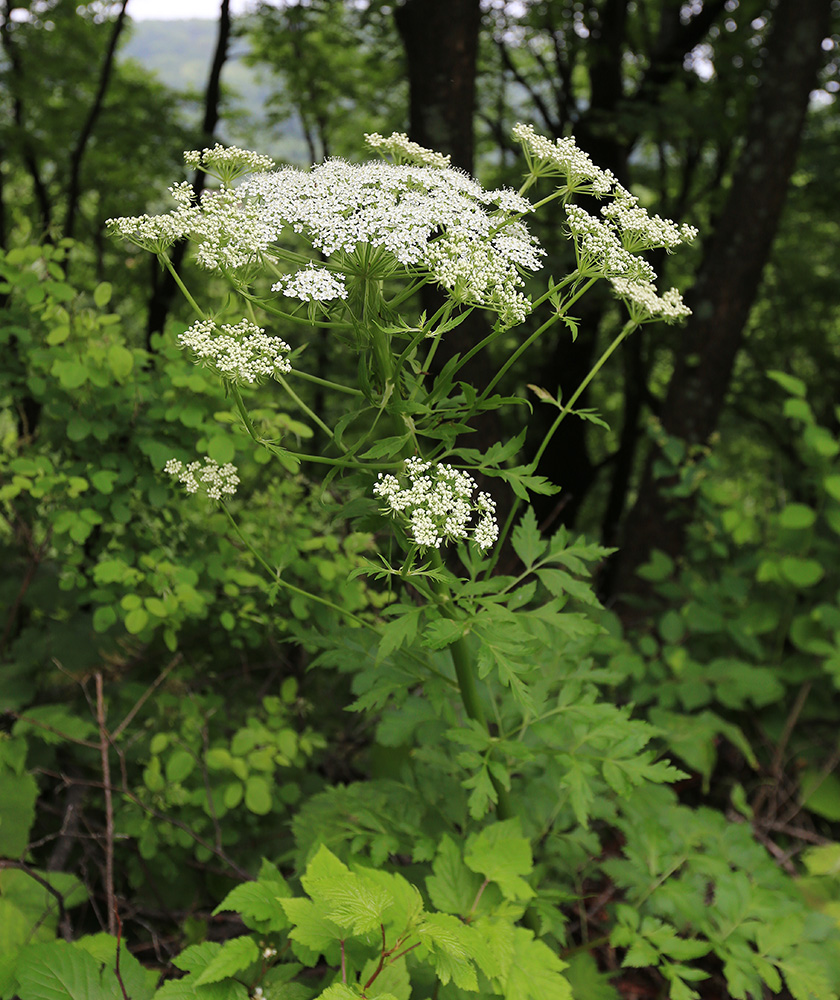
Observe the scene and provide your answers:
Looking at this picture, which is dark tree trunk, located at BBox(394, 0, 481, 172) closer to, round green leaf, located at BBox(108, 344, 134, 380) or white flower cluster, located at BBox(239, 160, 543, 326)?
round green leaf, located at BBox(108, 344, 134, 380)

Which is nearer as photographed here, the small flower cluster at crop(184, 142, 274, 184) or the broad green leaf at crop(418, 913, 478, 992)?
the broad green leaf at crop(418, 913, 478, 992)

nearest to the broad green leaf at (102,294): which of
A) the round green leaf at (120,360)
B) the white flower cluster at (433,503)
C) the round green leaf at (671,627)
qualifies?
the round green leaf at (120,360)

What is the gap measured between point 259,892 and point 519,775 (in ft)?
3.88


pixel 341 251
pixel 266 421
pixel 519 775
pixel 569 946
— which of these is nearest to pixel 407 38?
pixel 266 421

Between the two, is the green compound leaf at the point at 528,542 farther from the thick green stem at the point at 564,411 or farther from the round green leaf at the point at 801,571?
the round green leaf at the point at 801,571

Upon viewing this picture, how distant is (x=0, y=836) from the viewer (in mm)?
2422

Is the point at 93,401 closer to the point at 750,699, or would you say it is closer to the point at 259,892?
the point at 259,892

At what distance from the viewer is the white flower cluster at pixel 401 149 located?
6.15 ft

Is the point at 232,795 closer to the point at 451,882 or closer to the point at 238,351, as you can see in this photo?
the point at 451,882

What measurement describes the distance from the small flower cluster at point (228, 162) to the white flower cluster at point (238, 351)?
0.46 meters

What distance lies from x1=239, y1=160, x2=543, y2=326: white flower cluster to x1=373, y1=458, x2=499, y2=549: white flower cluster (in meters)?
0.39

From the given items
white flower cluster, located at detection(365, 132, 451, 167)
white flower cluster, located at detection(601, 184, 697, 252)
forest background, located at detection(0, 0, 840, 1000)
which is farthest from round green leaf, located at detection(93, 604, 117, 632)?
white flower cluster, located at detection(601, 184, 697, 252)

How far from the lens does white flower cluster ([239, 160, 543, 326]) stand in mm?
1499

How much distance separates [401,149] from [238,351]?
0.83 metres
